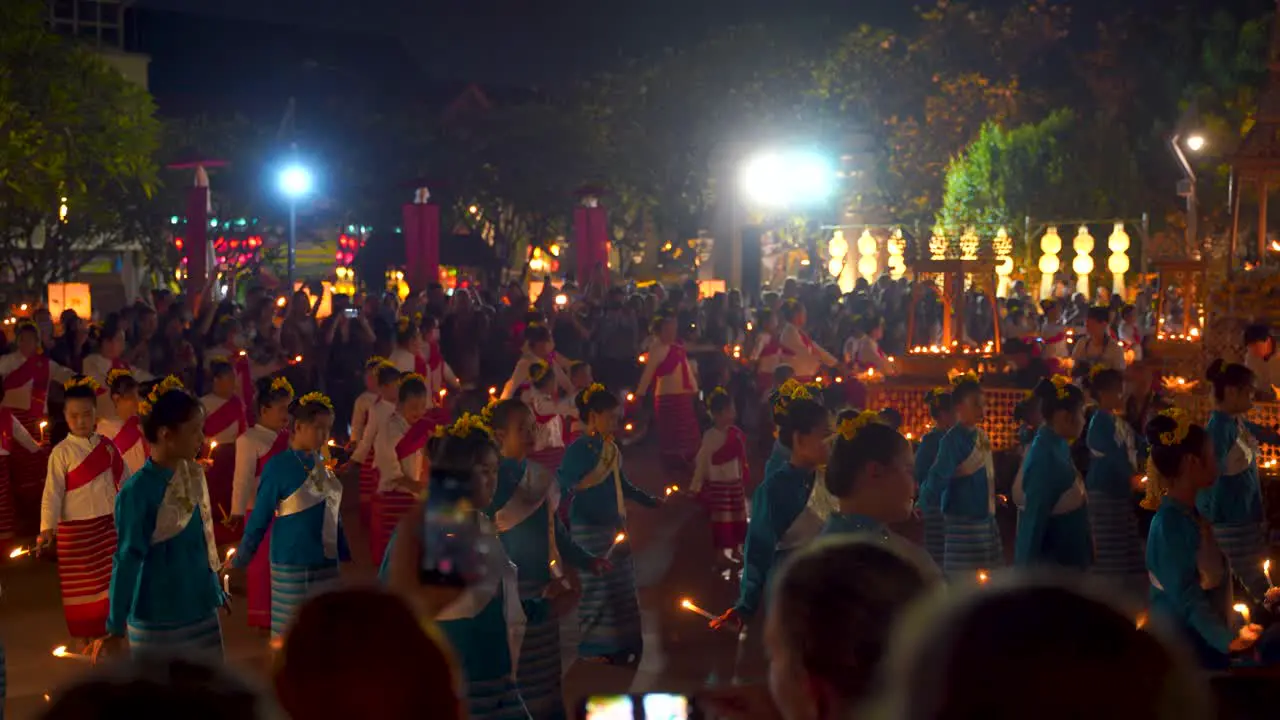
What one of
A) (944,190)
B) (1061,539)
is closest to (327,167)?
(944,190)

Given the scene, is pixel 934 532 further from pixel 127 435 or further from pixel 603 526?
pixel 127 435

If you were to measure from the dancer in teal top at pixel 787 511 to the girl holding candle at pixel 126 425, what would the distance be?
209 inches

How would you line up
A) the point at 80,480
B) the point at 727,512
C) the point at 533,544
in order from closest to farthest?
the point at 533,544 < the point at 80,480 < the point at 727,512

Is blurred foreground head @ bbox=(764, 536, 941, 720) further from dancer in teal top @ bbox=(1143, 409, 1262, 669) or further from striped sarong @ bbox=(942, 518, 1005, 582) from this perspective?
striped sarong @ bbox=(942, 518, 1005, 582)

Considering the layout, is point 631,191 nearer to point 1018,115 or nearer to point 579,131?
point 579,131

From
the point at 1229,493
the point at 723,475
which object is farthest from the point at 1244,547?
the point at 723,475

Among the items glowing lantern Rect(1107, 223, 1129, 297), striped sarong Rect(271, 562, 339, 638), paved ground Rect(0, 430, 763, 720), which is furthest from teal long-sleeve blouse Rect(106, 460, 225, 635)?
glowing lantern Rect(1107, 223, 1129, 297)

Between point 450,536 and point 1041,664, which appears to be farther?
point 450,536

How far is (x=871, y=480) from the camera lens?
16.0 feet

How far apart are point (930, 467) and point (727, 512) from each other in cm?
246

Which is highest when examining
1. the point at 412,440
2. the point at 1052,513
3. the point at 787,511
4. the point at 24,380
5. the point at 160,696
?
the point at 24,380

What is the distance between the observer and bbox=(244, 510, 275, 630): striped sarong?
909 cm

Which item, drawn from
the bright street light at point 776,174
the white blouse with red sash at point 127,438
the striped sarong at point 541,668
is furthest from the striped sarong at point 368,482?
the bright street light at point 776,174

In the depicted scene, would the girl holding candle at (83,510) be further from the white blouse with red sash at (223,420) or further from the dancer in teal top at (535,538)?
the dancer in teal top at (535,538)
